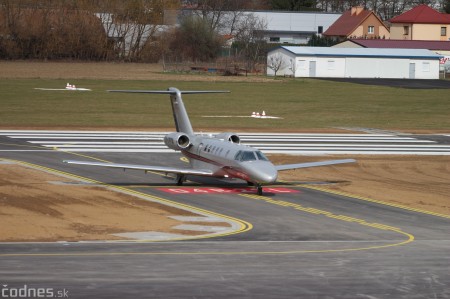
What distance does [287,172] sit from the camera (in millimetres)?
39156

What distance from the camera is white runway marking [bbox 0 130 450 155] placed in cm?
4538

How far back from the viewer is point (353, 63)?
109m

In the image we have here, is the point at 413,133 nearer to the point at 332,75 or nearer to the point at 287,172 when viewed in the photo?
the point at 287,172

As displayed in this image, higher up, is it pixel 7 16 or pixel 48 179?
pixel 7 16

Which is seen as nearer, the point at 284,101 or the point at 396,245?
the point at 396,245

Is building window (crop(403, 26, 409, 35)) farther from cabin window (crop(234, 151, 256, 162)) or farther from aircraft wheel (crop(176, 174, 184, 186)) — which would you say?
cabin window (crop(234, 151, 256, 162))

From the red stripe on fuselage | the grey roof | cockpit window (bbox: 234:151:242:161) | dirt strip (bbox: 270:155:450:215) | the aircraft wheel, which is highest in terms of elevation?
the grey roof

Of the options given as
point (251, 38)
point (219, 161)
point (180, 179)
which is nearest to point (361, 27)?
point (251, 38)

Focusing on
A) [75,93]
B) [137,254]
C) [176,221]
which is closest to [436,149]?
[176,221]

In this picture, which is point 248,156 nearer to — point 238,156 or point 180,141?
point 238,156

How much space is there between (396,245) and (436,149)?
79.7 ft

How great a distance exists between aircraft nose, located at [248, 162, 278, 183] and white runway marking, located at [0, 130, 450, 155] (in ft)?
42.0

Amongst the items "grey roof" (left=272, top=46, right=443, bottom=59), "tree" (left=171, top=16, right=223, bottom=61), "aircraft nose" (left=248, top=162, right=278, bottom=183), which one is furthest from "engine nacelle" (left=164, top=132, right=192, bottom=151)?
"tree" (left=171, top=16, right=223, bottom=61)

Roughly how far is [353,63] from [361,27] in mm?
33976
